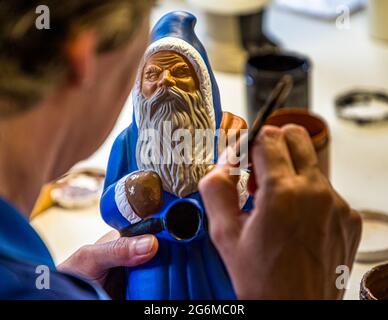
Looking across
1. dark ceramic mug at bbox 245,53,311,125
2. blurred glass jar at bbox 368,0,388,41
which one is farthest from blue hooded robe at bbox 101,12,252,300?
blurred glass jar at bbox 368,0,388,41

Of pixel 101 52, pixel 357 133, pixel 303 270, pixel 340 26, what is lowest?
pixel 303 270

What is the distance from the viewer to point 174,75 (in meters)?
0.54

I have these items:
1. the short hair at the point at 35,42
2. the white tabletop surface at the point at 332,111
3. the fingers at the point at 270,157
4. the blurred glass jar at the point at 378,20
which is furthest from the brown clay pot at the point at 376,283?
the blurred glass jar at the point at 378,20

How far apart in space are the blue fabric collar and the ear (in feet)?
0.25

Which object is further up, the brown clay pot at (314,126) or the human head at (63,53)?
the brown clay pot at (314,126)

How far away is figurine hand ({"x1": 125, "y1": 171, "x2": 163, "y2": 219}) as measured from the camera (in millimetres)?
542

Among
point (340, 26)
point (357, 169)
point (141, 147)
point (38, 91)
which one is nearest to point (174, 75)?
point (141, 147)

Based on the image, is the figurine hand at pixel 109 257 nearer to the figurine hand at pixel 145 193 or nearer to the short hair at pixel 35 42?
the figurine hand at pixel 145 193

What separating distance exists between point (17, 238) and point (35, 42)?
4.2 inches

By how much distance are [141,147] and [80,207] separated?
1.48ft

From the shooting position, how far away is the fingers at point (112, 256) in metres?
0.54

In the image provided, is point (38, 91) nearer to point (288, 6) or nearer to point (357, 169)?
point (357, 169)

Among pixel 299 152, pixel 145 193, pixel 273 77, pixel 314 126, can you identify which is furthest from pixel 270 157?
pixel 273 77

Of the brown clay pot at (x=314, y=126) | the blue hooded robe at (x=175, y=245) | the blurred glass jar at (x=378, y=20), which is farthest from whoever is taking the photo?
the blurred glass jar at (x=378, y=20)
